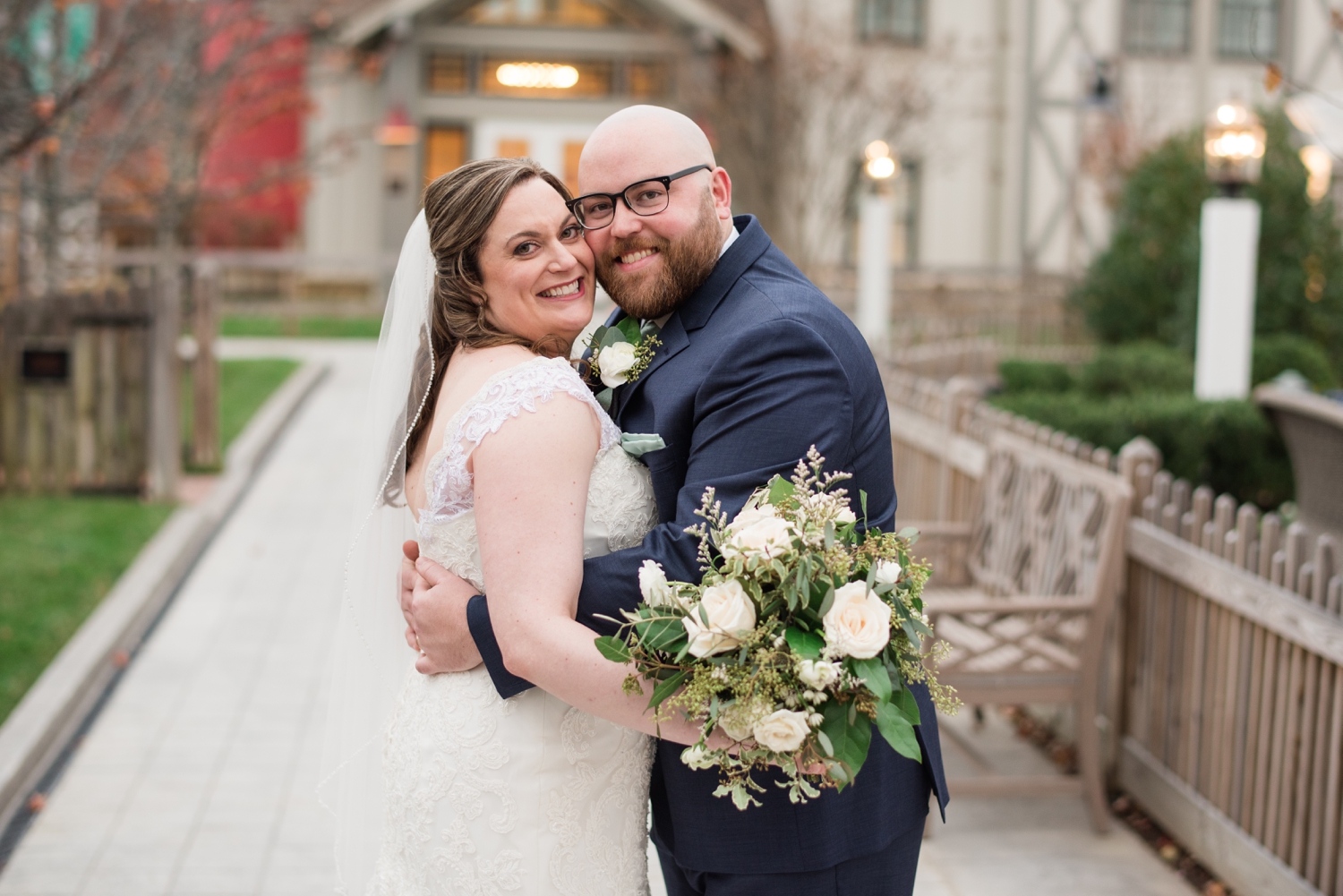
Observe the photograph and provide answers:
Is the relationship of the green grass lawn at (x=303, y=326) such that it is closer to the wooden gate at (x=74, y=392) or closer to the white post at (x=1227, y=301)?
the wooden gate at (x=74, y=392)

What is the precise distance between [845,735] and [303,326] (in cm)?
2170

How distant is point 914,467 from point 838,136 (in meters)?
15.1

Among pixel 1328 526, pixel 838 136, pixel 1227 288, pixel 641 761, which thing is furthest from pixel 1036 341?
pixel 641 761

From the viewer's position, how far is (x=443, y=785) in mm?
2736

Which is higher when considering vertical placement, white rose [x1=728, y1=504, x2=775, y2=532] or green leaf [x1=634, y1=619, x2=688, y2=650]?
white rose [x1=728, y1=504, x2=775, y2=532]

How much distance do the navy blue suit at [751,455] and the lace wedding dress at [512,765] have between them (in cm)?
9

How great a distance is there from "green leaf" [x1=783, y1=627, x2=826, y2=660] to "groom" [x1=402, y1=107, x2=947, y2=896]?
0.81 ft

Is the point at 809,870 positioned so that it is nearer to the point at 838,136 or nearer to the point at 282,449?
the point at 282,449

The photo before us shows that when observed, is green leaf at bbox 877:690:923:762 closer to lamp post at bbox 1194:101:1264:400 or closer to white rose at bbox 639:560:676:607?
white rose at bbox 639:560:676:607

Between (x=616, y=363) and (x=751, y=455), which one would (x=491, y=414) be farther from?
(x=751, y=455)

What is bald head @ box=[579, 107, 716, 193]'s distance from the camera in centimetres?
280

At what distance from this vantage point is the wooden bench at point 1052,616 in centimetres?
493

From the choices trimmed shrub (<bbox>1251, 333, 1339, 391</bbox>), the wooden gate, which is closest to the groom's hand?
the wooden gate

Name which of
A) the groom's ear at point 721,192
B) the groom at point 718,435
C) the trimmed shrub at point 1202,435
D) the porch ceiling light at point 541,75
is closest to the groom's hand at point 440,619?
the groom at point 718,435
